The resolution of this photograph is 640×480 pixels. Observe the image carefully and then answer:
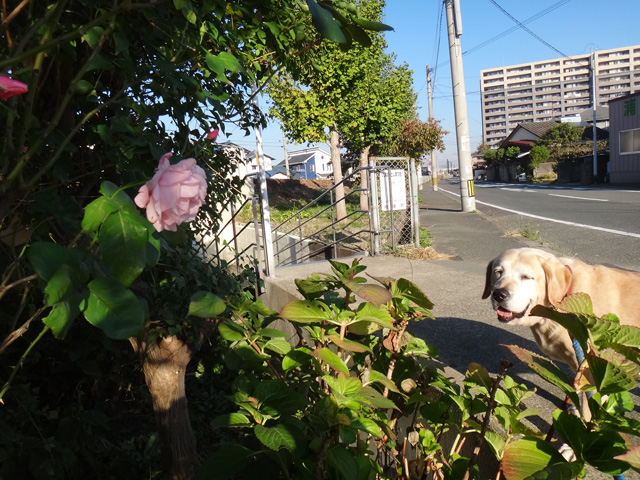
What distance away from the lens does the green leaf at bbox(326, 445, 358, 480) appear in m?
0.97

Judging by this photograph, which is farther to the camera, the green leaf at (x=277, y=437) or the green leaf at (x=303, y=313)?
the green leaf at (x=303, y=313)

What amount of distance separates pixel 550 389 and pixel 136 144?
88.9 inches

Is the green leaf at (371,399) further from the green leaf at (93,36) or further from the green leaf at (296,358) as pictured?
the green leaf at (93,36)

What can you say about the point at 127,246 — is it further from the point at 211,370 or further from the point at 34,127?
the point at 211,370

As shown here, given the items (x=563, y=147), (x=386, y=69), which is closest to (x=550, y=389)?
(x=386, y=69)

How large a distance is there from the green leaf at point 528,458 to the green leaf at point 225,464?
50 cm

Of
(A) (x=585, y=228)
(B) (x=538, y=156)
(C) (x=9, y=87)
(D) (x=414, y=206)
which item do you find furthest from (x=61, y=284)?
(B) (x=538, y=156)

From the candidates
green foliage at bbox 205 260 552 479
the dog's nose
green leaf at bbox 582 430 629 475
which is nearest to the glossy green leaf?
green foliage at bbox 205 260 552 479

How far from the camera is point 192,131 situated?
1896 millimetres

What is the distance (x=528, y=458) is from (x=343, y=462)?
0.35m

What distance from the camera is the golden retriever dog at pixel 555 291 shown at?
2.44 meters

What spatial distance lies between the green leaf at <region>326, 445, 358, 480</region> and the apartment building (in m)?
154

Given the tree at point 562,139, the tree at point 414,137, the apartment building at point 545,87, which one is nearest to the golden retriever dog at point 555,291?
the tree at point 414,137

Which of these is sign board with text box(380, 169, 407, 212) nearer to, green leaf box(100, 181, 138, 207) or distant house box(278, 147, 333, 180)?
green leaf box(100, 181, 138, 207)
